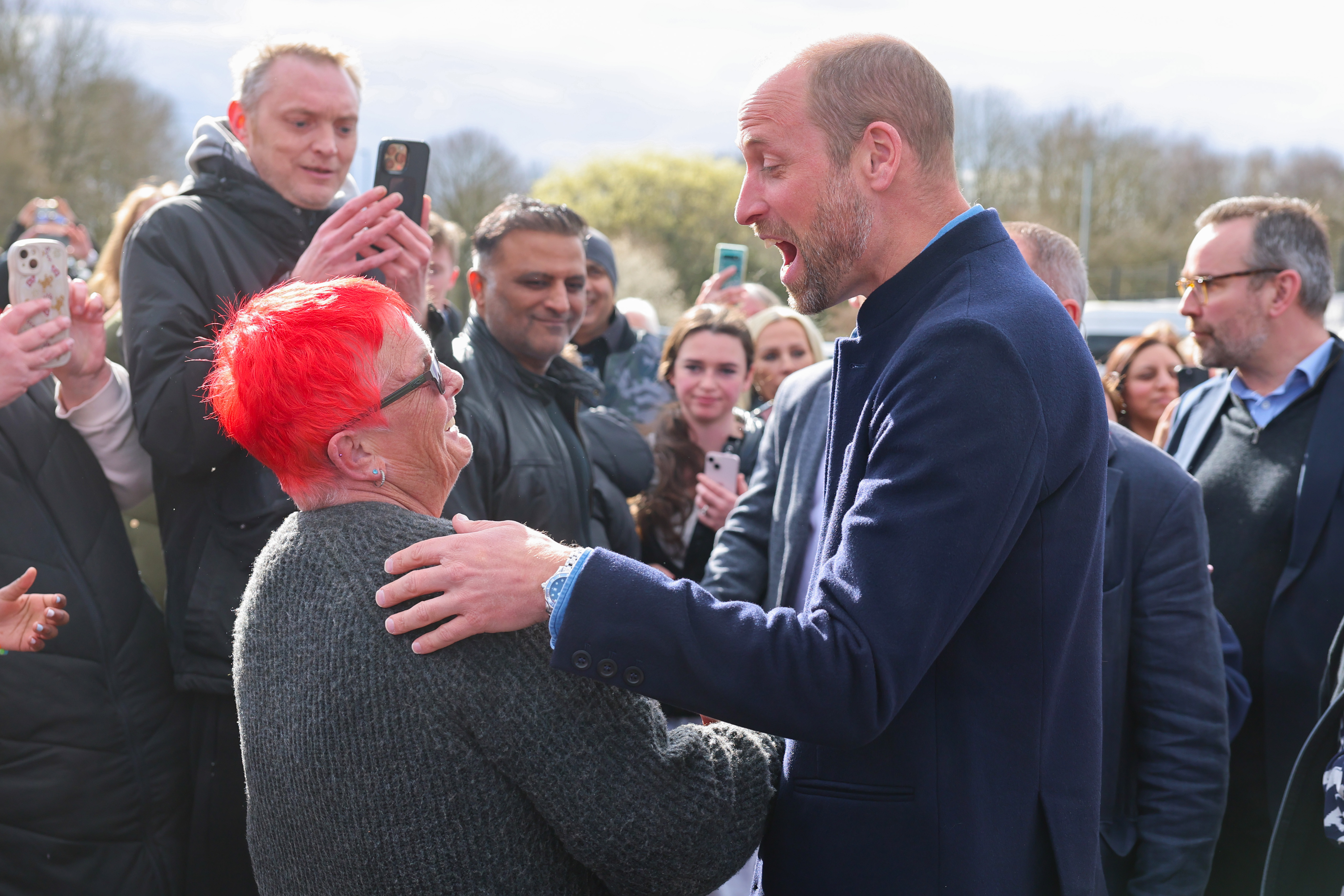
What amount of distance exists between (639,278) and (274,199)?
69.9 ft

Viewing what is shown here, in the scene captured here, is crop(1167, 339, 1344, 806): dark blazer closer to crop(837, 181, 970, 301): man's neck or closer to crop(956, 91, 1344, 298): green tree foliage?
crop(837, 181, 970, 301): man's neck

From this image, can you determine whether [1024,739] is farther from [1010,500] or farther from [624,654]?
[624,654]

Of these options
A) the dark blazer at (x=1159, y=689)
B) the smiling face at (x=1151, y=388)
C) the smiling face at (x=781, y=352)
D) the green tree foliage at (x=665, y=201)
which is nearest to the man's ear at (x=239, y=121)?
the dark blazer at (x=1159, y=689)

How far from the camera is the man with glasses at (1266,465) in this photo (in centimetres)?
330

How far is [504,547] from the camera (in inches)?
61.7

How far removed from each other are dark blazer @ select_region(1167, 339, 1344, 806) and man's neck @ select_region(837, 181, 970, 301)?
7.28ft

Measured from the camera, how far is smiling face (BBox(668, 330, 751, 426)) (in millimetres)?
4551

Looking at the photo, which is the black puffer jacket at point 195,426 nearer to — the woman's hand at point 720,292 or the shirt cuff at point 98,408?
the shirt cuff at point 98,408

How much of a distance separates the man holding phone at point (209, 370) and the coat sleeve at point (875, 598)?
1.51 metres

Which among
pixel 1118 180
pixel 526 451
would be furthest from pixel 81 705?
pixel 1118 180

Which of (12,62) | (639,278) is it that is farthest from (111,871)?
(12,62)

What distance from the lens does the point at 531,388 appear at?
3.51 m

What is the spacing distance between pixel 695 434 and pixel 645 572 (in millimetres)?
3047

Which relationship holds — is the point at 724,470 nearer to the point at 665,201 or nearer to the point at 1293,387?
→ the point at 1293,387
